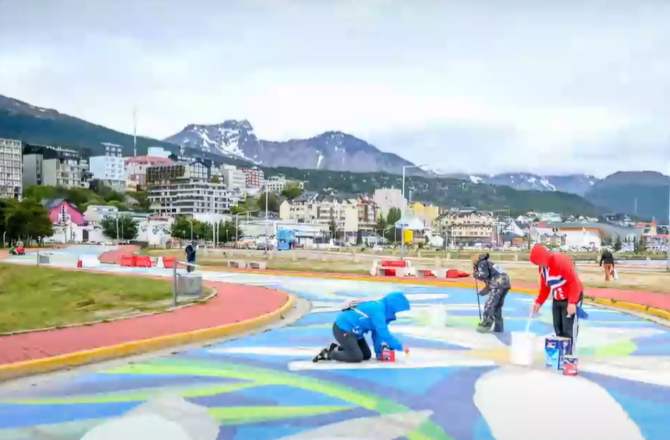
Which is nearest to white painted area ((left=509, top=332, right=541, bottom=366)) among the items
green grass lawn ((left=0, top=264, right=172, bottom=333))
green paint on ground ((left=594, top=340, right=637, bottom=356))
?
green paint on ground ((left=594, top=340, right=637, bottom=356))

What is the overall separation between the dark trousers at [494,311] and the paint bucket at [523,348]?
8.79 ft

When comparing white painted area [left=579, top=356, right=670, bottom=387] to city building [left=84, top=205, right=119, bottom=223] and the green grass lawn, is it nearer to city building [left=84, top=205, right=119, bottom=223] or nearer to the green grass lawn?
the green grass lawn

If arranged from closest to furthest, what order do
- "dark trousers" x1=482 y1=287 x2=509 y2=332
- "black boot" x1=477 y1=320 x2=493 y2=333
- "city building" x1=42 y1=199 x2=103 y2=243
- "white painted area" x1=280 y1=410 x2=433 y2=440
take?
"white painted area" x1=280 y1=410 x2=433 y2=440, "dark trousers" x1=482 y1=287 x2=509 y2=332, "black boot" x1=477 y1=320 x2=493 y2=333, "city building" x1=42 y1=199 x2=103 y2=243

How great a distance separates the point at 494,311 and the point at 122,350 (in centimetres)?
634

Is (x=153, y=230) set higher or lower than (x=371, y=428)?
higher

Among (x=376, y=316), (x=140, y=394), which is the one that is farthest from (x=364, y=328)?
(x=140, y=394)

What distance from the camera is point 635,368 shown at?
30.4ft

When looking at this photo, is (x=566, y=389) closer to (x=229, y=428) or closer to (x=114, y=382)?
(x=229, y=428)

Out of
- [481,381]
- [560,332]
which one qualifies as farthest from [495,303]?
[481,381]

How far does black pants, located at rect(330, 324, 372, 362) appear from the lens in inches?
359

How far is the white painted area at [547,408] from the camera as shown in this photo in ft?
20.6

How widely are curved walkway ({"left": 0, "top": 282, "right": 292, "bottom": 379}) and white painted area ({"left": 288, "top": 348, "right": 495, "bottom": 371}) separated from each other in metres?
2.80

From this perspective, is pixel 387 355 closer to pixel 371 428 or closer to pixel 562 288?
pixel 562 288

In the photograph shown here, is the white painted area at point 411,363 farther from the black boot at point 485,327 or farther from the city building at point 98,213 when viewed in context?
the city building at point 98,213
